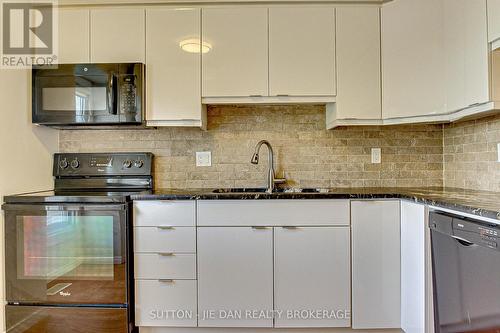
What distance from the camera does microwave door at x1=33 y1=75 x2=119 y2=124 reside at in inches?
82.5

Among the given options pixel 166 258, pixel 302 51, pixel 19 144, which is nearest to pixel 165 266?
pixel 166 258

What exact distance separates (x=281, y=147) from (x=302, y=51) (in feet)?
2.30

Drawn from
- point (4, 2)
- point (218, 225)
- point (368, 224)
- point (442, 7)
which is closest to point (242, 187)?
point (218, 225)

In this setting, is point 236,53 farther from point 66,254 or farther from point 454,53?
point 66,254

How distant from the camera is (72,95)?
2125 mm

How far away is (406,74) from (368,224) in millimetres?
1023

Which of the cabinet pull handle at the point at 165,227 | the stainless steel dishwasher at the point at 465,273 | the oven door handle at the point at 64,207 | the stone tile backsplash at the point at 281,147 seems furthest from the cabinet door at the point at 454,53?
the oven door handle at the point at 64,207

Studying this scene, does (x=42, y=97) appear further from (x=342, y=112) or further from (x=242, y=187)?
(x=342, y=112)

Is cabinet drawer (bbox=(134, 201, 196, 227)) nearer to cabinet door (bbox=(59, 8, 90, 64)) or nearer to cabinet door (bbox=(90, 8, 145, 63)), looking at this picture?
cabinet door (bbox=(90, 8, 145, 63))

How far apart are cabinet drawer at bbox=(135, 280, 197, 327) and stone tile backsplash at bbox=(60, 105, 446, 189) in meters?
0.77

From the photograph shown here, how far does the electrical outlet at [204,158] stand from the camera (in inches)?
95.5

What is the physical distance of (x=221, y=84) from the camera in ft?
7.04

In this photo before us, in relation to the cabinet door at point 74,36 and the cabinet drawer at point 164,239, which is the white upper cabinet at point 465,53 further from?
the cabinet door at point 74,36

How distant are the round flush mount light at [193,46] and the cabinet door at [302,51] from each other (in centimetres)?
43
